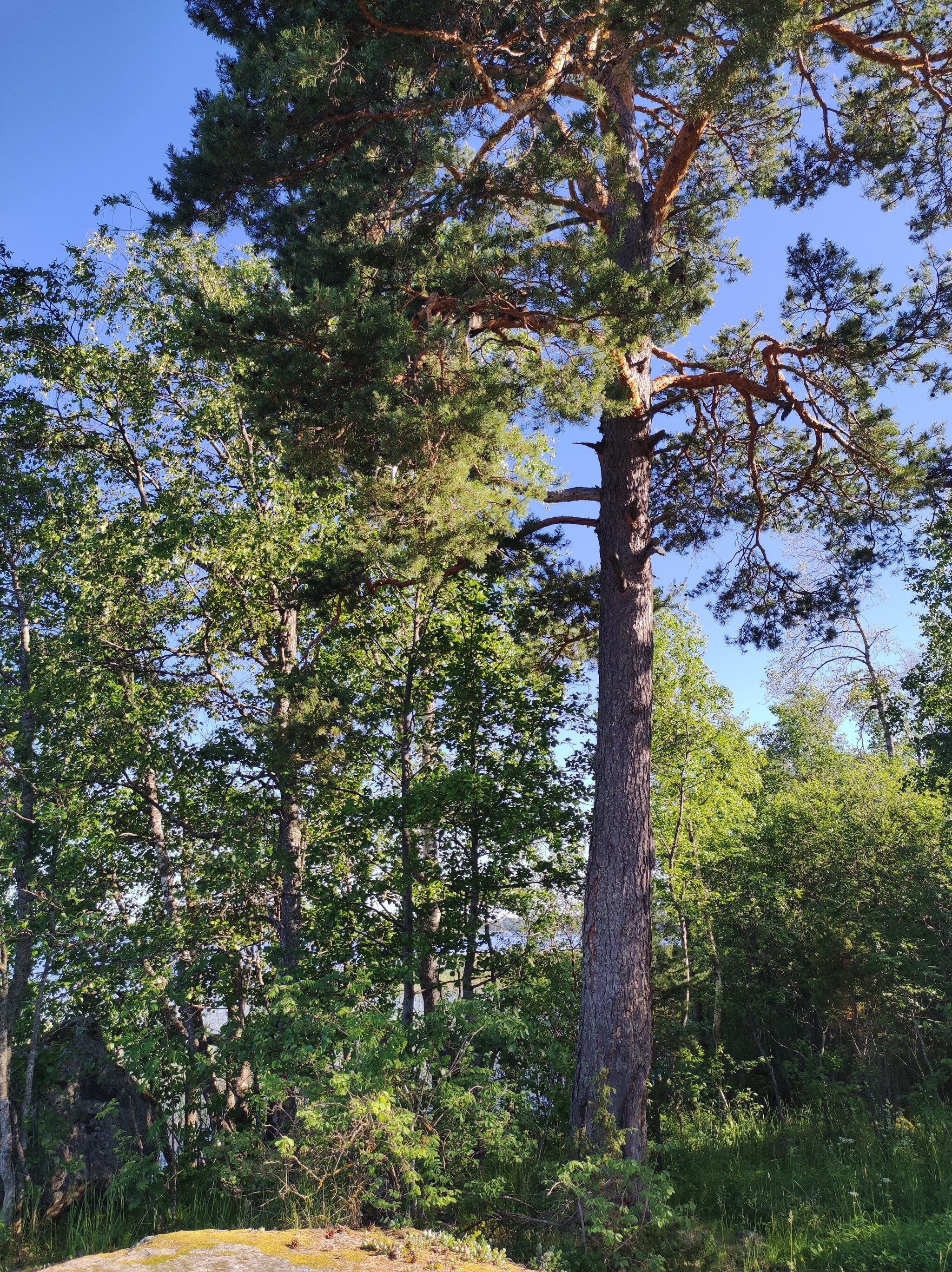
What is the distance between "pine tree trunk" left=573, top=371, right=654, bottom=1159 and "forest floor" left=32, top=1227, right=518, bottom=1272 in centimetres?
205

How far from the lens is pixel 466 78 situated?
18.1ft

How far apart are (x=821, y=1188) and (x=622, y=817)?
3.15 metres

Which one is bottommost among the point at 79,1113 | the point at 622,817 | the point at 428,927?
the point at 79,1113

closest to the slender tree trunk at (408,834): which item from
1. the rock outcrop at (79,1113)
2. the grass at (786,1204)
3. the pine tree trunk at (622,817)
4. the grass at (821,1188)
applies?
the pine tree trunk at (622,817)

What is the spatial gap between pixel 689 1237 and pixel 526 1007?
3.31 metres

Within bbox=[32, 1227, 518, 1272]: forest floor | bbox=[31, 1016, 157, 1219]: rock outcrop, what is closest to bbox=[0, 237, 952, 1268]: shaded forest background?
bbox=[31, 1016, 157, 1219]: rock outcrop

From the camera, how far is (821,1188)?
5.82 m

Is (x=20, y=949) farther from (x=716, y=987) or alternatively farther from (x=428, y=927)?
(x=716, y=987)

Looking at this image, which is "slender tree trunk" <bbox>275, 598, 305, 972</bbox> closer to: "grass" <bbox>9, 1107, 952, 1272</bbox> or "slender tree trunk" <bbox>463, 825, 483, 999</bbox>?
"slender tree trunk" <bbox>463, 825, 483, 999</bbox>

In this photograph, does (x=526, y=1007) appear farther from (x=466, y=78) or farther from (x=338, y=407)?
(x=466, y=78)

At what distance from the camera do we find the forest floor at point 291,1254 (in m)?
2.53

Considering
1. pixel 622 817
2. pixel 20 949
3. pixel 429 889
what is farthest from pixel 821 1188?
pixel 20 949

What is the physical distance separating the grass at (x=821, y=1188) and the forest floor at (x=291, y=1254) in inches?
95.3

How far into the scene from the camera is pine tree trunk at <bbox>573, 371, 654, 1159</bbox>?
5.48 meters
